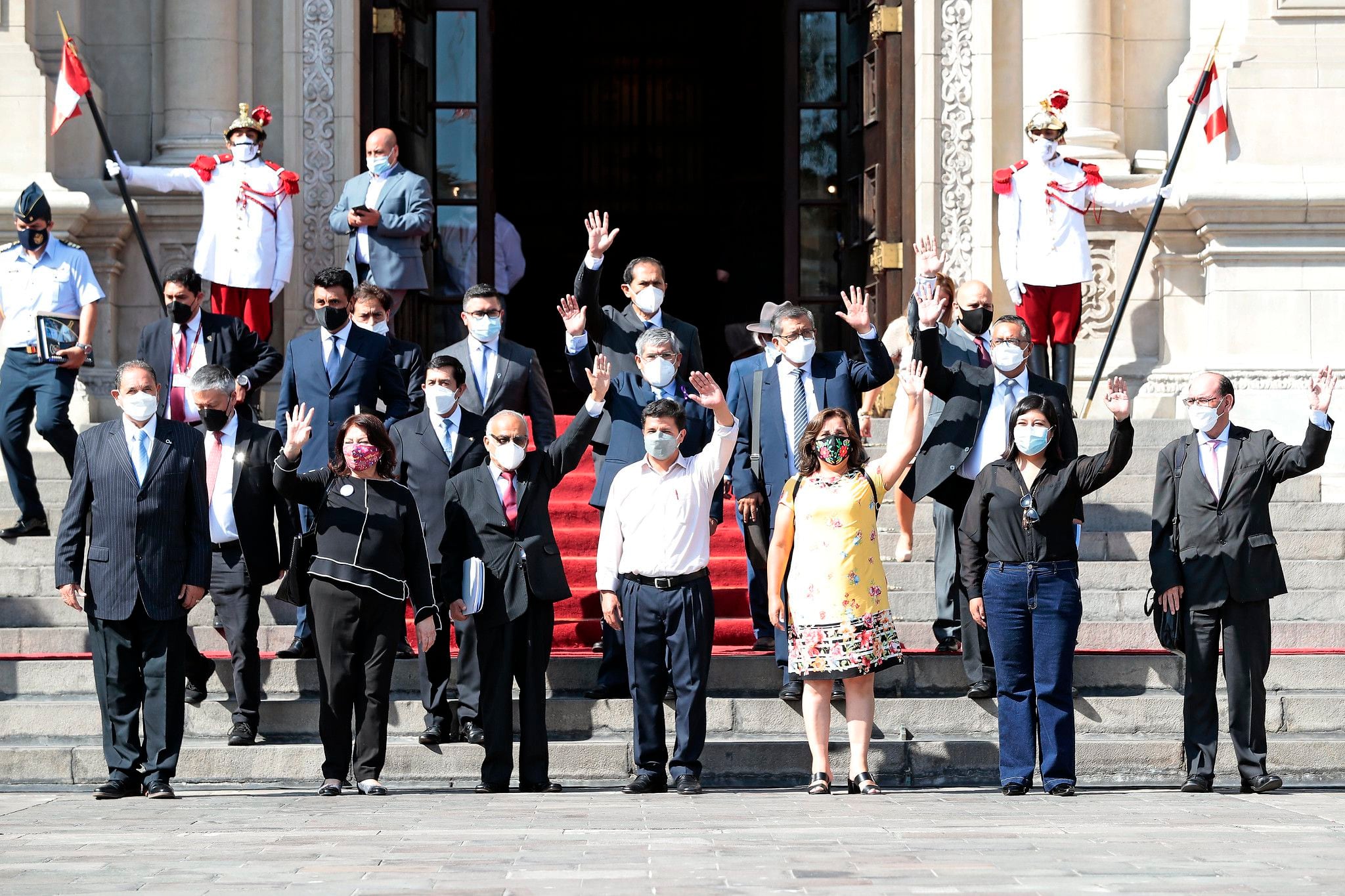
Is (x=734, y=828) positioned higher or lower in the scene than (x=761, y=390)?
lower

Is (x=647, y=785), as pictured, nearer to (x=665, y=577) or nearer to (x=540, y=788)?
(x=540, y=788)

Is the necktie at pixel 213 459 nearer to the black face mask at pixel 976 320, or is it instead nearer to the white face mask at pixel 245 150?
the white face mask at pixel 245 150

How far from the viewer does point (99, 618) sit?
8438mm

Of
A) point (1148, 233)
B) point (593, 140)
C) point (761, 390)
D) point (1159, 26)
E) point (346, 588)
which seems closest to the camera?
point (346, 588)

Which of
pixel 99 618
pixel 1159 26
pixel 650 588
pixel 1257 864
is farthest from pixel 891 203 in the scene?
pixel 1257 864

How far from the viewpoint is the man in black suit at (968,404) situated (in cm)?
938

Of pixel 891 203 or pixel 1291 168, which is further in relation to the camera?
pixel 891 203

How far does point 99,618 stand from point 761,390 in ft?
10.9

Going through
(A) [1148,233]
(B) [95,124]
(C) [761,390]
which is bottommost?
(C) [761,390]

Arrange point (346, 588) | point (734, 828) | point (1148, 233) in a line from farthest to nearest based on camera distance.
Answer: point (1148, 233) → point (346, 588) → point (734, 828)

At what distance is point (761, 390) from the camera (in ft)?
31.5

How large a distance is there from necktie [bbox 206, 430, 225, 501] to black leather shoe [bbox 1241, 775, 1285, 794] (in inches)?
195

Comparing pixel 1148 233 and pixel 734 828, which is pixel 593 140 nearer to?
pixel 1148 233

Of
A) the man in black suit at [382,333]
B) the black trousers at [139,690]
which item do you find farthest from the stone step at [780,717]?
the man in black suit at [382,333]
